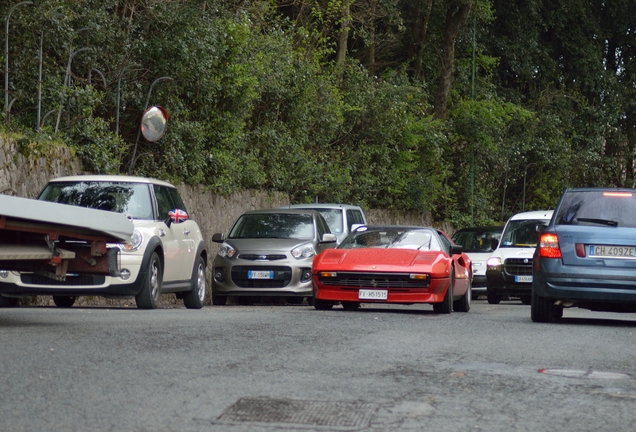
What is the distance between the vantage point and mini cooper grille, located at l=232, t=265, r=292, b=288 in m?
19.1

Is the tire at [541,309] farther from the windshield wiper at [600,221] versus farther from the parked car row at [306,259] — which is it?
the windshield wiper at [600,221]

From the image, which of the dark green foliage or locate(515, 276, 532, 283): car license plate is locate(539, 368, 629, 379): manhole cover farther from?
locate(515, 276, 532, 283): car license plate

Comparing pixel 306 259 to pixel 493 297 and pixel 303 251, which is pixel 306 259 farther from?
pixel 493 297

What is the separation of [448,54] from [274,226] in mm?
24236

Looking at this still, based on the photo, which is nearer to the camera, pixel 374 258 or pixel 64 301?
pixel 374 258

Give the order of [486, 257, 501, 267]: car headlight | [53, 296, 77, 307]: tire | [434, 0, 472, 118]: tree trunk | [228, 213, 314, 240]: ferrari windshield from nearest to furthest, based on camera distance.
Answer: [53, 296, 77, 307]: tire < [228, 213, 314, 240]: ferrari windshield < [486, 257, 501, 267]: car headlight < [434, 0, 472, 118]: tree trunk

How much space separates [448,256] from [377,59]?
91.5 ft

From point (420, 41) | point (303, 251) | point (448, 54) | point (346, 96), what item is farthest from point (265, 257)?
point (420, 41)

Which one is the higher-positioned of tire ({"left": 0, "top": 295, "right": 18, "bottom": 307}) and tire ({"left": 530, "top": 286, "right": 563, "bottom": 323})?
tire ({"left": 530, "top": 286, "right": 563, "bottom": 323})

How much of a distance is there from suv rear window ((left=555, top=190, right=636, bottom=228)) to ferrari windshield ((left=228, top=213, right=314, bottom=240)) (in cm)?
618

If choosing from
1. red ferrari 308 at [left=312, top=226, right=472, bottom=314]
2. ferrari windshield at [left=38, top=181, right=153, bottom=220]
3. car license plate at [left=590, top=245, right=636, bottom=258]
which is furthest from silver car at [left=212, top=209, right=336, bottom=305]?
car license plate at [left=590, top=245, right=636, bottom=258]

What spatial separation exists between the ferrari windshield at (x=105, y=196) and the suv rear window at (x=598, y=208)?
5479 millimetres

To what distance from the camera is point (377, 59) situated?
1746 inches

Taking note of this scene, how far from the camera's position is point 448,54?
142ft
